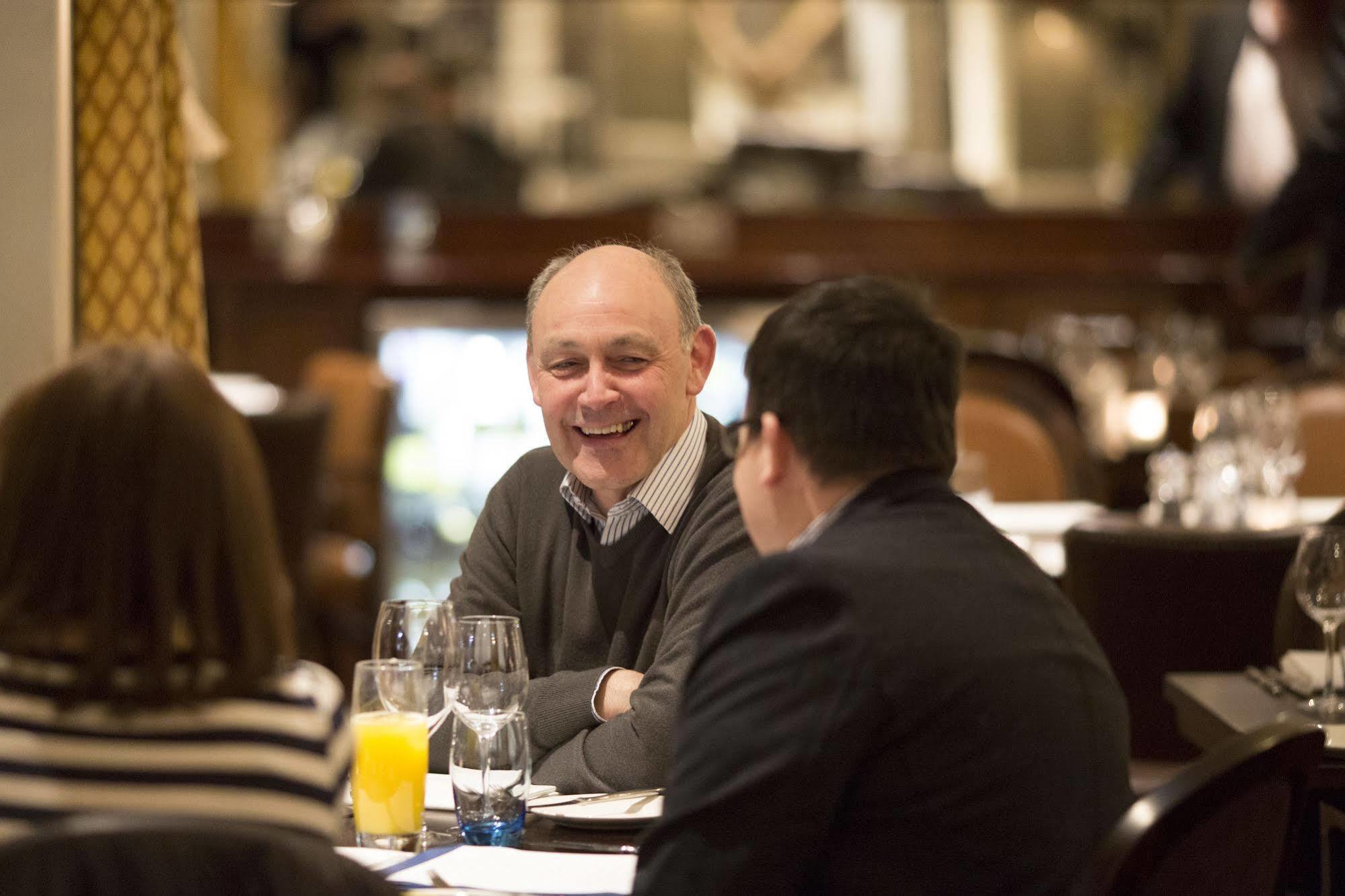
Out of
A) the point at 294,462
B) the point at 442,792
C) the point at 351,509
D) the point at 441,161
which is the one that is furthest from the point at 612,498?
the point at 441,161

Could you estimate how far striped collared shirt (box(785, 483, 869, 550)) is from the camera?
156 centimetres

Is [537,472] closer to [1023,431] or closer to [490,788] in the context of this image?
[490,788]

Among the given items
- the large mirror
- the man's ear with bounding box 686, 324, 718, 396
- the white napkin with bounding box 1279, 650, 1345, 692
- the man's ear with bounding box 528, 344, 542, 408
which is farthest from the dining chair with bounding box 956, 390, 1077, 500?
the large mirror

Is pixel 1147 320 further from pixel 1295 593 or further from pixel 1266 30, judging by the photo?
pixel 1295 593

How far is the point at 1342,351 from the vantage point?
5250 mm

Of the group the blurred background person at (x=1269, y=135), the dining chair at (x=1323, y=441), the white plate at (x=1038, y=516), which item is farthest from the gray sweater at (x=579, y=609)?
the blurred background person at (x=1269, y=135)

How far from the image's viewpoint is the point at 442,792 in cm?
195

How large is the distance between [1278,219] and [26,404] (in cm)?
499

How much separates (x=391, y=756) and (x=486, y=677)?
0.44 feet

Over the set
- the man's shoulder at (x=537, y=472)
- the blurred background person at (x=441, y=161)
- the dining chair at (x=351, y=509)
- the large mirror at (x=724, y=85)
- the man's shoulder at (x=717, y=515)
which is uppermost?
the large mirror at (x=724, y=85)

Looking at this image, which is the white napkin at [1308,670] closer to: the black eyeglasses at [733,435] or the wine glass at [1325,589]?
the wine glass at [1325,589]

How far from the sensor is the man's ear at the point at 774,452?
5.23ft

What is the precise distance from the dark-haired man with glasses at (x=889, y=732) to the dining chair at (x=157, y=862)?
17.4 inches

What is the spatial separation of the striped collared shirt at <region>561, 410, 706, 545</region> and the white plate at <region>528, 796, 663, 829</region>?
499mm
